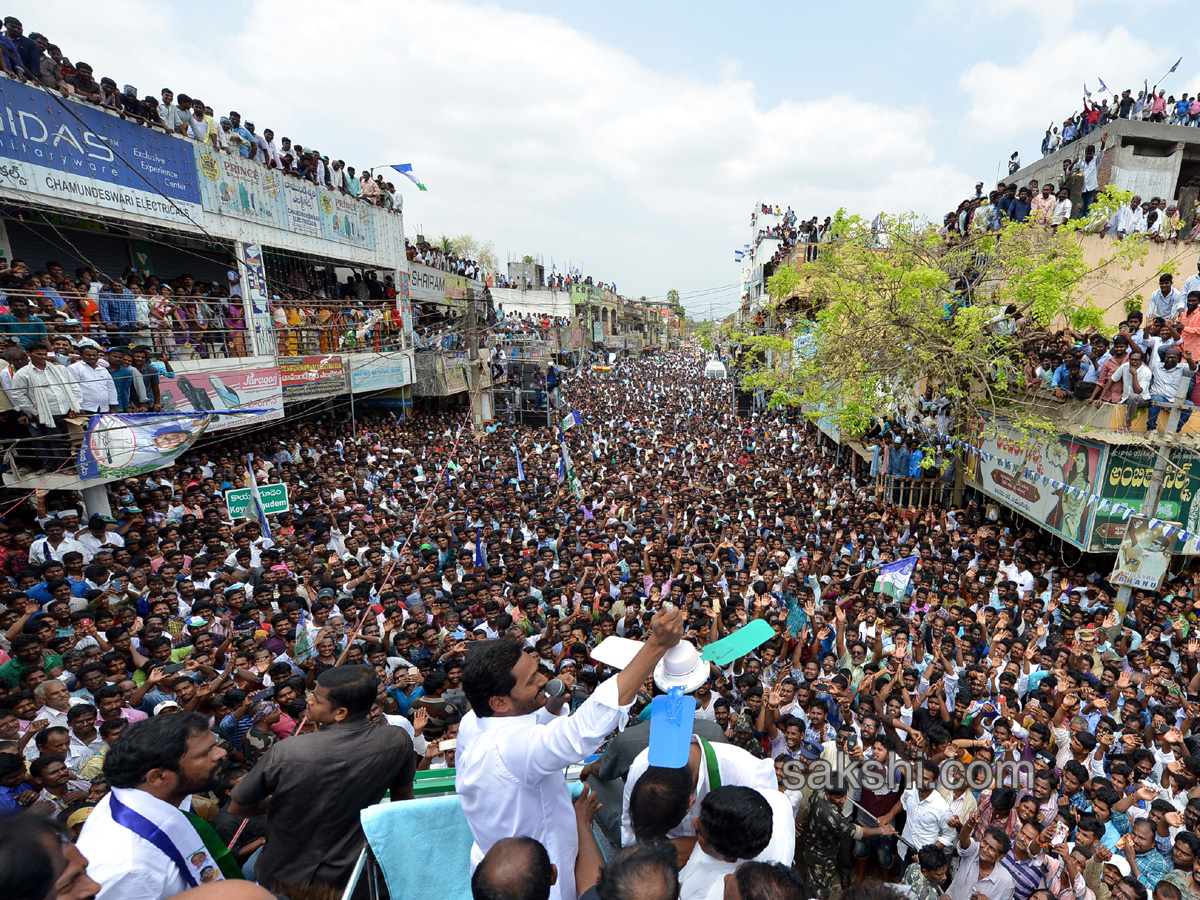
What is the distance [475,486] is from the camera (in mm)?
13156

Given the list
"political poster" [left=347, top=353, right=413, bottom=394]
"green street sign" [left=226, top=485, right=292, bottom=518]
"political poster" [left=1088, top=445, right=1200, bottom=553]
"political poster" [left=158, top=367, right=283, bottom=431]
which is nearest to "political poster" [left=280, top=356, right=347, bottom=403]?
"political poster" [left=347, top=353, right=413, bottom=394]

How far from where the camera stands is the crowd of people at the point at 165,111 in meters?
9.16

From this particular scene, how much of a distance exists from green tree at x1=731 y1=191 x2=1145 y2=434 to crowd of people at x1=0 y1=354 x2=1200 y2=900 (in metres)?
2.35

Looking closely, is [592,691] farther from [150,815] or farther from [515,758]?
[150,815]

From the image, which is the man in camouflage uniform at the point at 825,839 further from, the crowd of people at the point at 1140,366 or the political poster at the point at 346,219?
the political poster at the point at 346,219

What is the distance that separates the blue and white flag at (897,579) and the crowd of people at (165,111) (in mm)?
14168

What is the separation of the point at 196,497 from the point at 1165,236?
61.8 feet

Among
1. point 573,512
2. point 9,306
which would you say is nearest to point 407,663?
point 573,512

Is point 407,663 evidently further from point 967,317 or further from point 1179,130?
point 1179,130

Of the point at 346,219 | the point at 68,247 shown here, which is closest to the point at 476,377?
the point at 346,219

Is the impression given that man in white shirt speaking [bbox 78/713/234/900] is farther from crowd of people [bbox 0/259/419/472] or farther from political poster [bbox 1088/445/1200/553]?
political poster [bbox 1088/445/1200/553]

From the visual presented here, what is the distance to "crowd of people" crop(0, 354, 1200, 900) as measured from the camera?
6.61 ft

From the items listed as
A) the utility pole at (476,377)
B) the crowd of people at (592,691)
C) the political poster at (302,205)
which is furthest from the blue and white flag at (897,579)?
the political poster at (302,205)

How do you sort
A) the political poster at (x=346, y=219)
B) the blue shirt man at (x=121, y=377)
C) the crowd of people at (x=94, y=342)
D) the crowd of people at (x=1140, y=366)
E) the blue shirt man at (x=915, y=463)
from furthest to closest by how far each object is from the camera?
the political poster at (x=346, y=219), the blue shirt man at (x=915, y=463), the blue shirt man at (x=121, y=377), the crowd of people at (x=1140, y=366), the crowd of people at (x=94, y=342)
